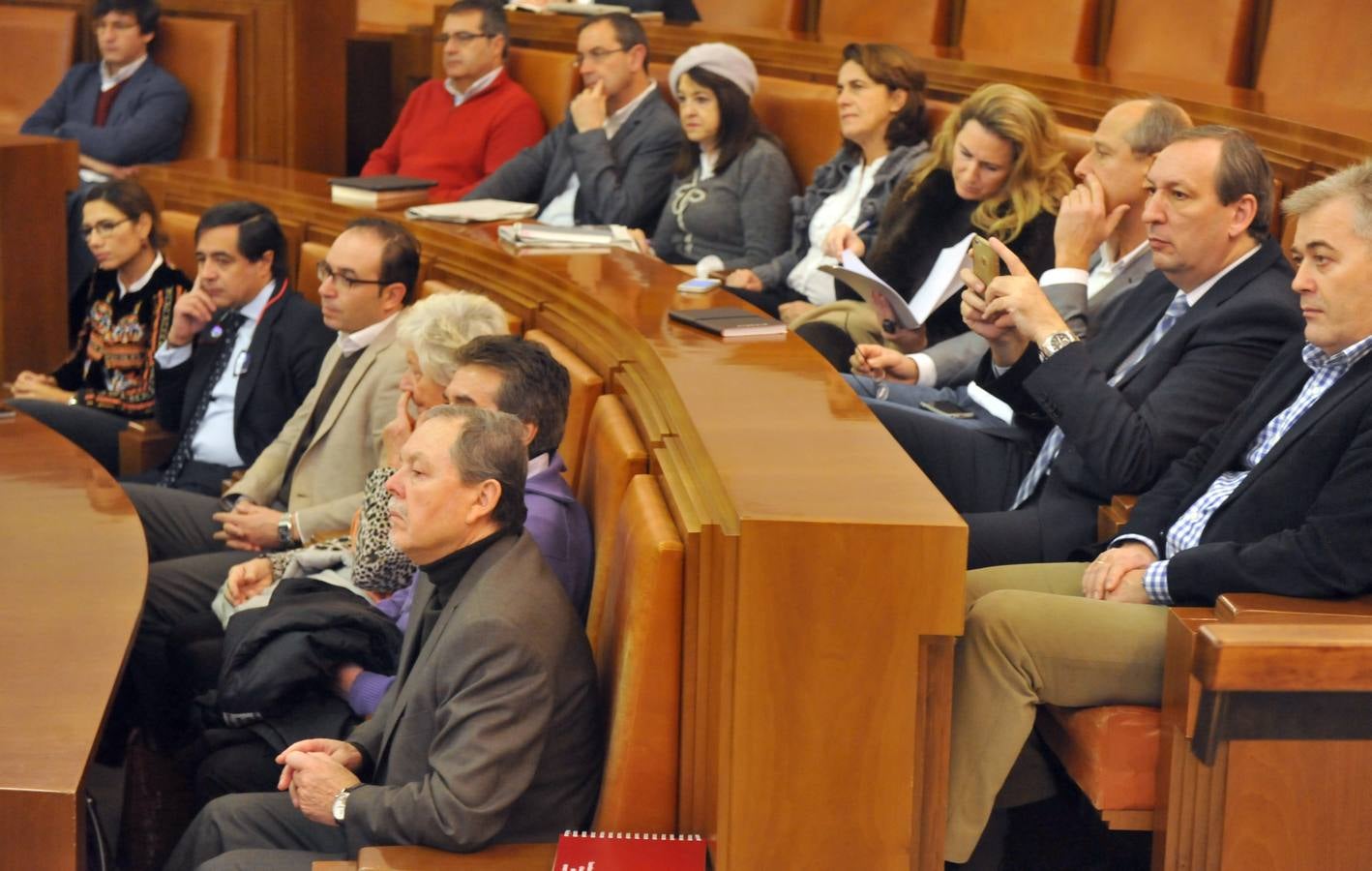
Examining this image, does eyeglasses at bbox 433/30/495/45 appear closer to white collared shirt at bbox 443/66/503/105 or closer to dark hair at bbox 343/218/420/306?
white collared shirt at bbox 443/66/503/105

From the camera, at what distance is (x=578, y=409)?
2611 millimetres

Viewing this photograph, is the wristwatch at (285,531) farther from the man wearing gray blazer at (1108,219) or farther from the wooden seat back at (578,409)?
the man wearing gray blazer at (1108,219)

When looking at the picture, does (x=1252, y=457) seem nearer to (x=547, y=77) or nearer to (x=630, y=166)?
(x=630, y=166)

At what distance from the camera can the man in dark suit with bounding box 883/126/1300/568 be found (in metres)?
2.34

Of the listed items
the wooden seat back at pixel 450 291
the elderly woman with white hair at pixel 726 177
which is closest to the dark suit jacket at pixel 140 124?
the elderly woman with white hair at pixel 726 177

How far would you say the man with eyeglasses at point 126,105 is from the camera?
5.43 m

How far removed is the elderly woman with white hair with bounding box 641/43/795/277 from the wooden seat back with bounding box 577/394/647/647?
1.79 metres

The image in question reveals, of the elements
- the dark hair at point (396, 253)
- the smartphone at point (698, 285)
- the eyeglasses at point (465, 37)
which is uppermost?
the eyeglasses at point (465, 37)

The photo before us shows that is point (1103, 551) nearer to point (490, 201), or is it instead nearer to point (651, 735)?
point (651, 735)

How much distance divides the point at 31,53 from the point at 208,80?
2.84ft

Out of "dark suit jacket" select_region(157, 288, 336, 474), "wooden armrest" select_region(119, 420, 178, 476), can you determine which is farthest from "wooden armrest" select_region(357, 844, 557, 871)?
"wooden armrest" select_region(119, 420, 178, 476)

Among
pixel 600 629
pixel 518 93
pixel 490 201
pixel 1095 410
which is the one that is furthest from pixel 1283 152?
pixel 518 93

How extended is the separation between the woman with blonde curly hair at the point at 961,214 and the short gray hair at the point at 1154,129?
30 cm

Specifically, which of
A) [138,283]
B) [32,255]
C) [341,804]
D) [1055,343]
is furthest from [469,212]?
[341,804]
